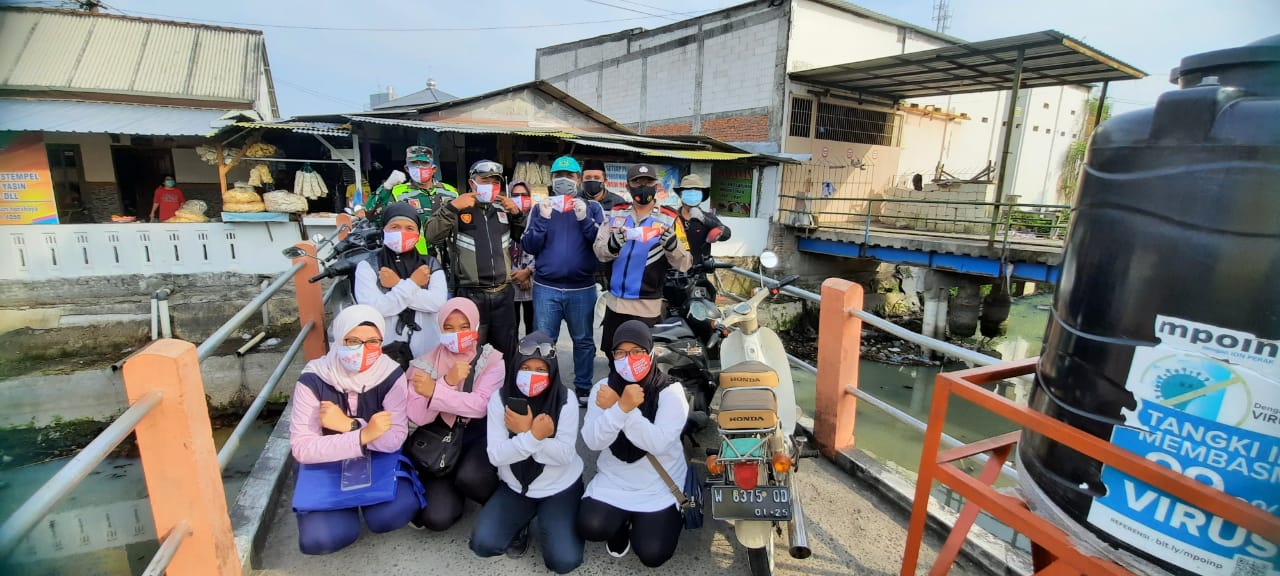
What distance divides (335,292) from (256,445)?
4690mm

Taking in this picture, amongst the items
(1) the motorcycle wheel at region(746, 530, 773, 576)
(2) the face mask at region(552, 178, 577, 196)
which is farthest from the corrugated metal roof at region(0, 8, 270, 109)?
(1) the motorcycle wheel at region(746, 530, 773, 576)

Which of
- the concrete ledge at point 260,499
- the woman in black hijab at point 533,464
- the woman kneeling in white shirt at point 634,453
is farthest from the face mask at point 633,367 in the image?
the concrete ledge at point 260,499

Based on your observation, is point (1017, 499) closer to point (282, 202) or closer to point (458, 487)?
point (458, 487)

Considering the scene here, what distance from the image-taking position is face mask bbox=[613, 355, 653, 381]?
257 cm

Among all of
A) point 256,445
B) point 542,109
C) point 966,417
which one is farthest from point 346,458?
point 542,109

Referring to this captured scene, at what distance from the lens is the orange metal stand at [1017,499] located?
1232 millimetres

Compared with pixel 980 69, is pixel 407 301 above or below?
below

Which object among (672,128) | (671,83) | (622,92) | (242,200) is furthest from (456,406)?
(622,92)

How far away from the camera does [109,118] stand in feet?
37.2

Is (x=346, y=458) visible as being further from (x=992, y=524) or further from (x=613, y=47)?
(x=613, y=47)

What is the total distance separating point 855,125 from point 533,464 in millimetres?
19215

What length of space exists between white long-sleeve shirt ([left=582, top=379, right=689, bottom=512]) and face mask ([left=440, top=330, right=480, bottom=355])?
77 cm

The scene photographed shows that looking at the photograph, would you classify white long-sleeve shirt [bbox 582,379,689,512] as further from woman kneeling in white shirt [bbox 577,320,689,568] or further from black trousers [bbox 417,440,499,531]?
black trousers [bbox 417,440,499,531]

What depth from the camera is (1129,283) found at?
1.38m
